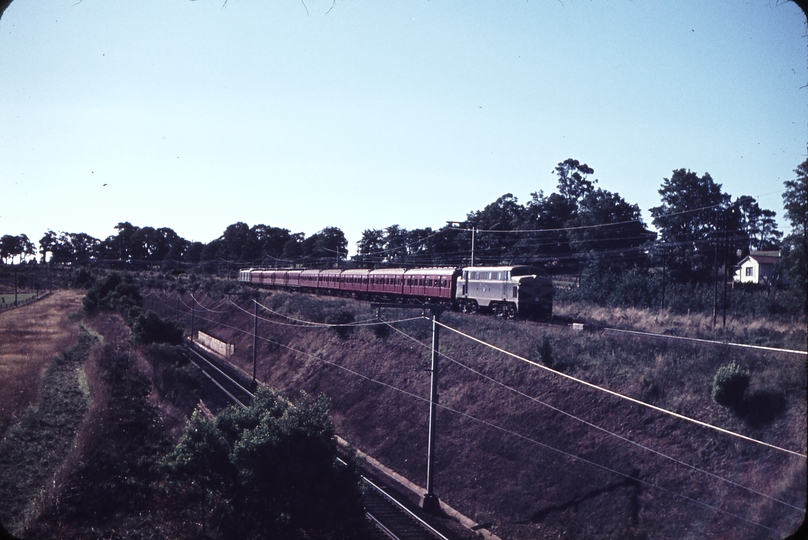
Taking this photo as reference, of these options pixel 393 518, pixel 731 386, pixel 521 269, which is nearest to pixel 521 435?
pixel 393 518

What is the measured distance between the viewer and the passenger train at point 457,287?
2666cm

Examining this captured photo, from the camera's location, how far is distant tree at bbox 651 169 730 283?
40.4m

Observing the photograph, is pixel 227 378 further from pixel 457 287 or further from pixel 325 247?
pixel 325 247

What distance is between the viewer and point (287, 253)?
80250 millimetres

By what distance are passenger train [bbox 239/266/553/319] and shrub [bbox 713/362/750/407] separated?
40.9ft

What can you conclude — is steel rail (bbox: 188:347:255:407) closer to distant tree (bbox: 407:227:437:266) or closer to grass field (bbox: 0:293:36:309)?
grass field (bbox: 0:293:36:309)

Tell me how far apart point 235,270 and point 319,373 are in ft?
193

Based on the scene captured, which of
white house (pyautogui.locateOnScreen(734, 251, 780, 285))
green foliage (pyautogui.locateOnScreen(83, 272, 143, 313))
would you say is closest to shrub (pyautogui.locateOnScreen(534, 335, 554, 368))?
white house (pyautogui.locateOnScreen(734, 251, 780, 285))

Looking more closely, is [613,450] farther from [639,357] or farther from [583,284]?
[583,284]

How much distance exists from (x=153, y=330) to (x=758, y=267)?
40327 millimetres

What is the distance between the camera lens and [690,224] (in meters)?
42.1

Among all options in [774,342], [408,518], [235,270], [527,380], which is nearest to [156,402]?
[408,518]

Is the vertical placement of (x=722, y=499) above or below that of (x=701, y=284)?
below

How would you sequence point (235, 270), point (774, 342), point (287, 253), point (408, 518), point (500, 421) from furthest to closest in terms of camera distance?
point (235, 270) < point (287, 253) < point (500, 421) < point (774, 342) < point (408, 518)
